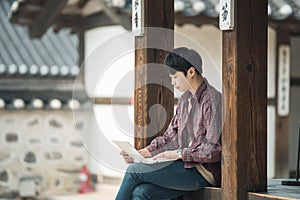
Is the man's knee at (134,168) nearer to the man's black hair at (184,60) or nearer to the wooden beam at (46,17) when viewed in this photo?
the man's black hair at (184,60)

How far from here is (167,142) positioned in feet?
17.4

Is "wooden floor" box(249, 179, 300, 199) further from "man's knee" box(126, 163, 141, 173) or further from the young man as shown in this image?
"man's knee" box(126, 163, 141, 173)

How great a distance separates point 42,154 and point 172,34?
8188 mm

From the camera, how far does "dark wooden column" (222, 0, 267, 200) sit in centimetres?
460

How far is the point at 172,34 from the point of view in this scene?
556cm

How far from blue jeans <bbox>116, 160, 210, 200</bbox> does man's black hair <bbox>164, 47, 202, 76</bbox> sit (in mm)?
576

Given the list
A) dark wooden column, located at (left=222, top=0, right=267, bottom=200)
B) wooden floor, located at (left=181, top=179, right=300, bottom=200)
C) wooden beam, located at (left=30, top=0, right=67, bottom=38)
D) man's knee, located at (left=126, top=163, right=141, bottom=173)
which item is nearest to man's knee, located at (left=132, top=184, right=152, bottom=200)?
man's knee, located at (left=126, top=163, right=141, bottom=173)

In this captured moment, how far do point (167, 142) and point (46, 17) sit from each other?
7.45m

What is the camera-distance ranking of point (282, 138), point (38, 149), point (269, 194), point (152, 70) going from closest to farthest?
point (269, 194) → point (152, 70) → point (282, 138) → point (38, 149)

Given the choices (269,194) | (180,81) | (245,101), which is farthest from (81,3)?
(269,194)

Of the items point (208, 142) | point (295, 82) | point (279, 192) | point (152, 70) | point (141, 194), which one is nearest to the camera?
point (279, 192)

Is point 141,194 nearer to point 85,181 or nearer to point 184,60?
point 184,60

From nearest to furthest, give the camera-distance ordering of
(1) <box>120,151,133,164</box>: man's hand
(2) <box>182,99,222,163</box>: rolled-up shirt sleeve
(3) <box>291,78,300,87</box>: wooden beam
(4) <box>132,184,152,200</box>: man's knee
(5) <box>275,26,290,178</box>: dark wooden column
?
1. (2) <box>182,99,222,163</box>: rolled-up shirt sleeve
2. (4) <box>132,184,152,200</box>: man's knee
3. (1) <box>120,151,133,164</box>: man's hand
4. (5) <box>275,26,290,178</box>: dark wooden column
5. (3) <box>291,78,300,87</box>: wooden beam

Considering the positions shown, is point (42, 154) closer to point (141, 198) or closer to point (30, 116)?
point (30, 116)
